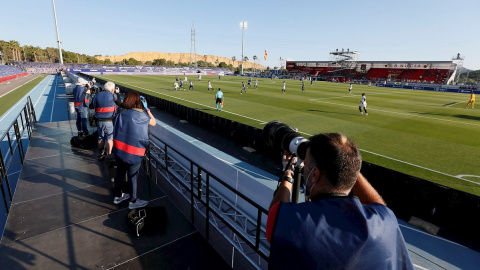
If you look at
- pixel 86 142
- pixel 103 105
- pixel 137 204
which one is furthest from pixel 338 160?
pixel 86 142

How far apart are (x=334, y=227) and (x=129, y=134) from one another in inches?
142

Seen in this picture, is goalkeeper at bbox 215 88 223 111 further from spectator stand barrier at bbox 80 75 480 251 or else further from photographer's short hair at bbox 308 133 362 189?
photographer's short hair at bbox 308 133 362 189

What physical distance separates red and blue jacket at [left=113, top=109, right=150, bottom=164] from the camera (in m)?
2.49

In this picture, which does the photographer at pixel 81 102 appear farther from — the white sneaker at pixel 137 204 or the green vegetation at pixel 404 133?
the green vegetation at pixel 404 133

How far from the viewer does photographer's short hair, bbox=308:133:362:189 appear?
1.33 m

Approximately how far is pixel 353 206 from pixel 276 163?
8.37m

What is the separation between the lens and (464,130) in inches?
587

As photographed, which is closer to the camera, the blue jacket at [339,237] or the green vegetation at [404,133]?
the blue jacket at [339,237]

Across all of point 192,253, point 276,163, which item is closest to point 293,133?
point 192,253

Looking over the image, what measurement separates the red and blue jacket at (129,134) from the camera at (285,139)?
2.49 metres

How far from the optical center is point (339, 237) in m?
1.19

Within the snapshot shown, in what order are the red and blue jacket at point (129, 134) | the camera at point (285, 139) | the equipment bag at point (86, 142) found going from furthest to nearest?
the equipment bag at point (86, 142), the red and blue jacket at point (129, 134), the camera at point (285, 139)

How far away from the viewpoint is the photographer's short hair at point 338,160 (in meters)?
1.33

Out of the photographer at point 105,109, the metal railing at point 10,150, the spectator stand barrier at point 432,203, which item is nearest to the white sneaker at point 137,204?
the metal railing at point 10,150
